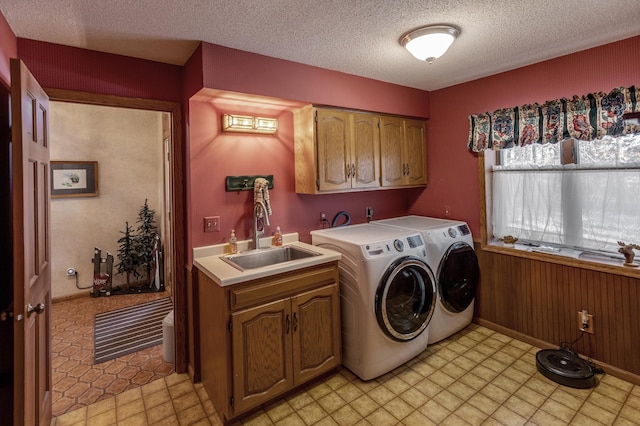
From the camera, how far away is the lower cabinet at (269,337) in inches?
76.8

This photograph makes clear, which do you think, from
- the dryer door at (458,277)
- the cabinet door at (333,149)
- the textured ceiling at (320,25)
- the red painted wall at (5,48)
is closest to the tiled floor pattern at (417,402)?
the dryer door at (458,277)

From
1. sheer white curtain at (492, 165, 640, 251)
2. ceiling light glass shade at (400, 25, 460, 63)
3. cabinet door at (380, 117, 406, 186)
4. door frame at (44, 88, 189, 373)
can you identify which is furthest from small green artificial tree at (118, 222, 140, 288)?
sheer white curtain at (492, 165, 640, 251)

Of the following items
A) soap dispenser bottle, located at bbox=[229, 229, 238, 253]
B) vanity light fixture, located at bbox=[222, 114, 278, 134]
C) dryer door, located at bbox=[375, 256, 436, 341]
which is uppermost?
vanity light fixture, located at bbox=[222, 114, 278, 134]

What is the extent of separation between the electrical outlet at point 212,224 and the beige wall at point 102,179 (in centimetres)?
250

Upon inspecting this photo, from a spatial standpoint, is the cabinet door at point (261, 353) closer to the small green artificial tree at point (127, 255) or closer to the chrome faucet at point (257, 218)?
the chrome faucet at point (257, 218)

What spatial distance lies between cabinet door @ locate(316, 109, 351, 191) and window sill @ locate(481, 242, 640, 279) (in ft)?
4.90

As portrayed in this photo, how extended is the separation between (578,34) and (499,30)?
1.84ft

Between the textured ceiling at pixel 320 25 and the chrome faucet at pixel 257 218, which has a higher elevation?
the textured ceiling at pixel 320 25

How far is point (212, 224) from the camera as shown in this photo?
246 centimetres

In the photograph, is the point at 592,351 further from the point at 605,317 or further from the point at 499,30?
the point at 499,30

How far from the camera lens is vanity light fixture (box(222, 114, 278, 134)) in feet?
8.02

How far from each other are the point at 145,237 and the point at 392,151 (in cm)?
339

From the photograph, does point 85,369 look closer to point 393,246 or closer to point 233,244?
point 233,244

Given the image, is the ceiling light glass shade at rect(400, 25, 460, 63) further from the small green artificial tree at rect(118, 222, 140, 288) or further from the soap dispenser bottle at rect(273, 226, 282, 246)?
the small green artificial tree at rect(118, 222, 140, 288)
